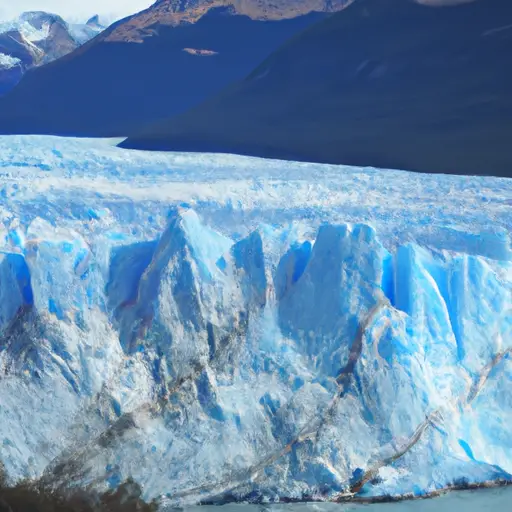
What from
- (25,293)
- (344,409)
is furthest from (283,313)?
(25,293)

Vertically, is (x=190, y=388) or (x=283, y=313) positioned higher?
(x=283, y=313)

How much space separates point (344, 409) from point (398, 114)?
4742 millimetres

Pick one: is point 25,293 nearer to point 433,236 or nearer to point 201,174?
point 201,174

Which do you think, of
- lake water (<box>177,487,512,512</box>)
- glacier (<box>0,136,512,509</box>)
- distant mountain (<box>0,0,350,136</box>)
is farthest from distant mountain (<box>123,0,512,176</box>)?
lake water (<box>177,487,512,512</box>)

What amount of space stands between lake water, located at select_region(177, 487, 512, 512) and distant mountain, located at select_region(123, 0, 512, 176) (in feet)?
10.2

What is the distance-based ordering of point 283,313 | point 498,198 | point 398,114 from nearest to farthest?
point 283,313 < point 498,198 < point 398,114

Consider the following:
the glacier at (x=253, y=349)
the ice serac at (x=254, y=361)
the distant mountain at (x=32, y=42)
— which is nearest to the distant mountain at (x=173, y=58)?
the distant mountain at (x=32, y=42)

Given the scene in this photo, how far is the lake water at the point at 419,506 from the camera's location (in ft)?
9.70

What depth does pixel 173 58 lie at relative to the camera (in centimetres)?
1183

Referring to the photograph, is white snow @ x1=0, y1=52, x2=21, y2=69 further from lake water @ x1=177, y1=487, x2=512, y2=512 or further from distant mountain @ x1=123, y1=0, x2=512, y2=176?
lake water @ x1=177, y1=487, x2=512, y2=512

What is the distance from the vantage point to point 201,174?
439cm

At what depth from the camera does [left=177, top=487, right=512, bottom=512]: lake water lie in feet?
9.70

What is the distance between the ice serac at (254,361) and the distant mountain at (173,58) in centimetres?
806

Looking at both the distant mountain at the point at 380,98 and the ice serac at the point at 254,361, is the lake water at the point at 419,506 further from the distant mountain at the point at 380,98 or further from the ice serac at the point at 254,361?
the distant mountain at the point at 380,98
